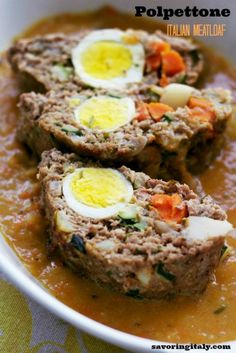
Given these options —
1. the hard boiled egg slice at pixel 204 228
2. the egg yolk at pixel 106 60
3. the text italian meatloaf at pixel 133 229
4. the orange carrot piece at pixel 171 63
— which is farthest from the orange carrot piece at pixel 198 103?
the hard boiled egg slice at pixel 204 228

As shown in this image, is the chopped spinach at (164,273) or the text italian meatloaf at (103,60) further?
the text italian meatloaf at (103,60)

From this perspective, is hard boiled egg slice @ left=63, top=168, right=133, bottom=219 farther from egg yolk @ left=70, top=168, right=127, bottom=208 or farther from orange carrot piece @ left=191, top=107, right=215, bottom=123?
orange carrot piece @ left=191, top=107, right=215, bottom=123

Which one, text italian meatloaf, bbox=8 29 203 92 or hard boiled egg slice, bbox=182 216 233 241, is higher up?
text italian meatloaf, bbox=8 29 203 92

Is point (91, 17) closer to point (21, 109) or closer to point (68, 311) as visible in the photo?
point (21, 109)

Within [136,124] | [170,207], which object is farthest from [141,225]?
[136,124]

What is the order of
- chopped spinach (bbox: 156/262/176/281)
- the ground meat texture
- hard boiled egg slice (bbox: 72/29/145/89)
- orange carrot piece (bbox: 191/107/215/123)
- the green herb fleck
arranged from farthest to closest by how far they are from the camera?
hard boiled egg slice (bbox: 72/29/145/89) < orange carrot piece (bbox: 191/107/215/123) < the ground meat texture < the green herb fleck < chopped spinach (bbox: 156/262/176/281)

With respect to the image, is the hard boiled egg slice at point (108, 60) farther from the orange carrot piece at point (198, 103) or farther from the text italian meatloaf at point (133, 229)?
the text italian meatloaf at point (133, 229)

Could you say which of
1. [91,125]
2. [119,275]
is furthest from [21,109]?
[119,275]

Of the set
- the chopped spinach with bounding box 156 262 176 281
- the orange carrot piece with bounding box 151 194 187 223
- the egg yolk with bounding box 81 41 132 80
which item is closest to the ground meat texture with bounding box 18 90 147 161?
the egg yolk with bounding box 81 41 132 80
